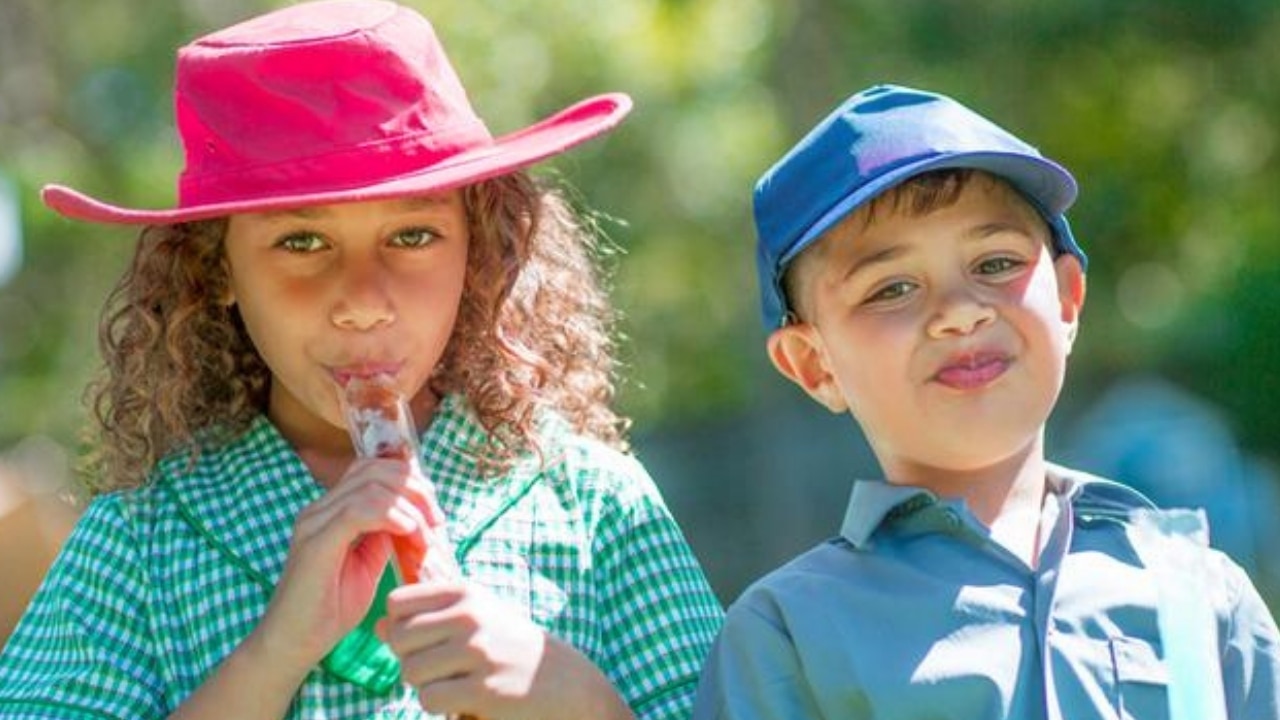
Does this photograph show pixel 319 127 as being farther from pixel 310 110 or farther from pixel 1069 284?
pixel 1069 284

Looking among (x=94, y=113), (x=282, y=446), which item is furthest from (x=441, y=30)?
(x=282, y=446)

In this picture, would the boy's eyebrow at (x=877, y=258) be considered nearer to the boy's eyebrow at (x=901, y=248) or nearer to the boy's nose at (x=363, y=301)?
the boy's eyebrow at (x=901, y=248)

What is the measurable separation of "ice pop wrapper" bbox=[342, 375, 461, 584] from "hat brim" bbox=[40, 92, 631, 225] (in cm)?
24

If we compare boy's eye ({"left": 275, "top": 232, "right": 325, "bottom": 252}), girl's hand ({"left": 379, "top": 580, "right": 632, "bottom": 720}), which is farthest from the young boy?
boy's eye ({"left": 275, "top": 232, "right": 325, "bottom": 252})

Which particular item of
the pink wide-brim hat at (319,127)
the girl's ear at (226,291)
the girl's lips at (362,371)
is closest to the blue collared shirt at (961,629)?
the girl's lips at (362,371)

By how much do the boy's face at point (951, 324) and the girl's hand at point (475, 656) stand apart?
0.53 metres

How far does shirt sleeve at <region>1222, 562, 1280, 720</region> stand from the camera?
3354 millimetres

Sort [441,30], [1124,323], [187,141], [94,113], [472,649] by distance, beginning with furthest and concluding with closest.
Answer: [94,113] → [1124,323] → [441,30] → [187,141] → [472,649]

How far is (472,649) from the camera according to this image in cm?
320

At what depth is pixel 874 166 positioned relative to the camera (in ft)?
11.1

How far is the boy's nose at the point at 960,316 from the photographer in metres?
3.35

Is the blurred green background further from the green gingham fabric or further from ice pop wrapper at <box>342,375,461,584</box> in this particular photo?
ice pop wrapper at <box>342,375,461,584</box>

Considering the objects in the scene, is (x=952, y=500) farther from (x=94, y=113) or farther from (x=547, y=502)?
(x=94, y=113)

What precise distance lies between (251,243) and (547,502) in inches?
20.6
